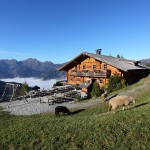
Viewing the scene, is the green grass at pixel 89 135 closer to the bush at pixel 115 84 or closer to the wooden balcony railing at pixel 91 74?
the bush at pixel 115 84

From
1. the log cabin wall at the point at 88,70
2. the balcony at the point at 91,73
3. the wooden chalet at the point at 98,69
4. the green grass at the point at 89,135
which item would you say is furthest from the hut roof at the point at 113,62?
the green grass at the point at 89,135

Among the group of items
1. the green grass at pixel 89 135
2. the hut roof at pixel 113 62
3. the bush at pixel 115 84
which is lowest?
the green grass at pixel 89 135

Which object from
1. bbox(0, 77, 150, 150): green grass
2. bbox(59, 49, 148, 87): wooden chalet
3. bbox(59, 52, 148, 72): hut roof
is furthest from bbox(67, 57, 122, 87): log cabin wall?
bbox(0, 77, 150, 150): green grass

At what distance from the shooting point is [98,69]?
56625mm

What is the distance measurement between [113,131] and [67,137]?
119 inches

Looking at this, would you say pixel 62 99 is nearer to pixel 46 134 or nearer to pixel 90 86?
pixel 90 86

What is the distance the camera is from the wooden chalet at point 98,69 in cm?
5362

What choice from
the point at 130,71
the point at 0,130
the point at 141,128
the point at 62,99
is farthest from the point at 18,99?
the point at 141,128

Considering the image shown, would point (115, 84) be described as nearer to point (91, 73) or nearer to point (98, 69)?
point (98, 69)

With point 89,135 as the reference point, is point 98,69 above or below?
above

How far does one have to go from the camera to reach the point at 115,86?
46938mm

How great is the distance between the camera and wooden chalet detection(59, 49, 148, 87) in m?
53.6

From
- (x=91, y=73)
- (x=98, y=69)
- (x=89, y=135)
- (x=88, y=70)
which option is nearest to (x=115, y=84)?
(x=98, y=69)

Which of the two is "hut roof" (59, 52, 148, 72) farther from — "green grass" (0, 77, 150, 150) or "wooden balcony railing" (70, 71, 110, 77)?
"green grass" (0, 77, 150, 150)
